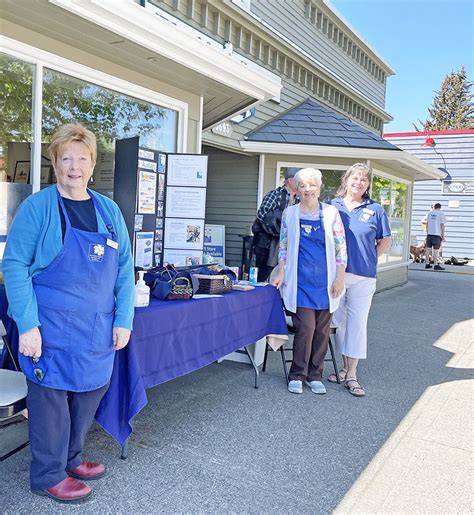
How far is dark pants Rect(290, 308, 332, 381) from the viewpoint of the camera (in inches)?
153

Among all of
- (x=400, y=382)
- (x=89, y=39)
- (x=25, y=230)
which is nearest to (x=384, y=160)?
(x=400, y=382)

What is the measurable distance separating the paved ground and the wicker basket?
32.7 inches

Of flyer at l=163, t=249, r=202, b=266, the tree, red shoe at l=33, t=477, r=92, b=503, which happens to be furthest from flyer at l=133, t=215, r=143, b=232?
the tree

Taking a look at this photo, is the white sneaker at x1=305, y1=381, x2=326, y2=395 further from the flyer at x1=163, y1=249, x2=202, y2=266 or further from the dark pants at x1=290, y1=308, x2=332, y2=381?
the flyer at x1=163, y1=249, x2=202, y2=266

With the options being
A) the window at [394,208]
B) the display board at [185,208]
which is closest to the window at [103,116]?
the display board at [185,208]

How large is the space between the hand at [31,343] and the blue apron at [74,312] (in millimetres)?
39

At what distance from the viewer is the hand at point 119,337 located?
236 centimetres

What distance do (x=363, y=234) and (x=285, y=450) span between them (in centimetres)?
173

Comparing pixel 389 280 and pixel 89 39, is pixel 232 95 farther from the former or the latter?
pixel 389 280

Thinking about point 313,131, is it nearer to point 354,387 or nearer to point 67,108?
point 67,108

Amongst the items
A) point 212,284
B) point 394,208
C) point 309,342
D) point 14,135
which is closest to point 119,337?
point 212,284

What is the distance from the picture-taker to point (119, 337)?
237 cm

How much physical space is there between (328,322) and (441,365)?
1789 mm

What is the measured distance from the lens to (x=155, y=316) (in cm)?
284
